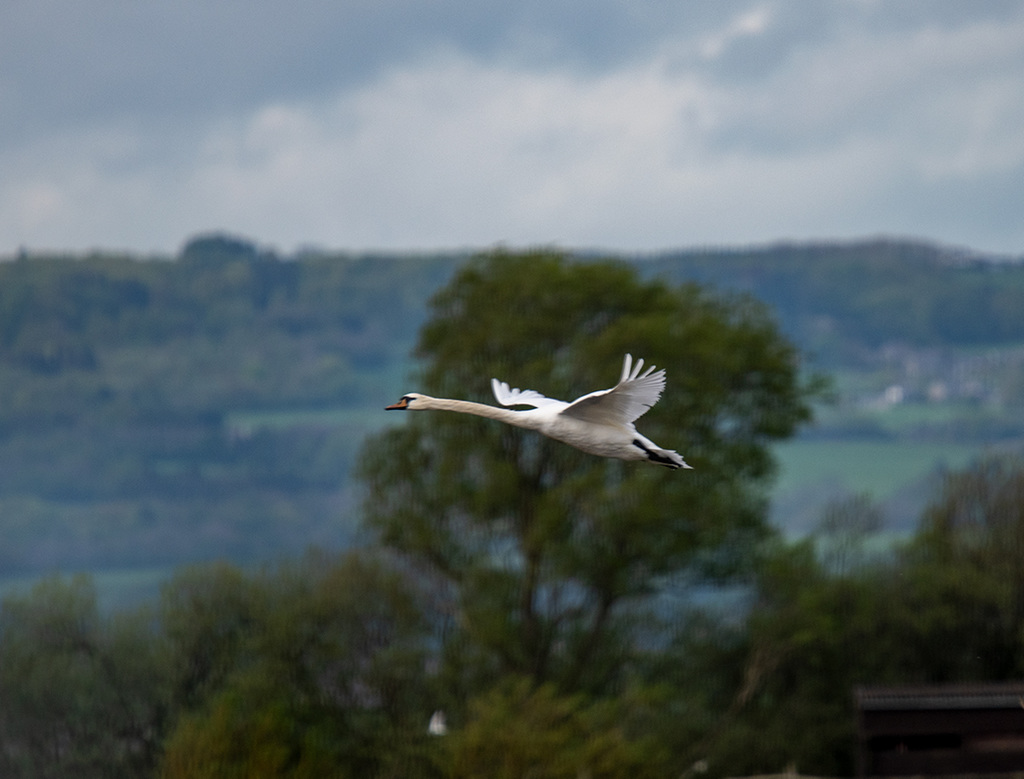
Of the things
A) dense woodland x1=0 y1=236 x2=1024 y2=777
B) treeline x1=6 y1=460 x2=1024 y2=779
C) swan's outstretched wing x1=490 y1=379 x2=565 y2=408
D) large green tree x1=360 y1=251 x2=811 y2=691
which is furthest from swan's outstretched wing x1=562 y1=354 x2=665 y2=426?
large green tree x1=360 y1=251 x2=811 y2=691

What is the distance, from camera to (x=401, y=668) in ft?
152

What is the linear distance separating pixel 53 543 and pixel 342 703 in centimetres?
16137

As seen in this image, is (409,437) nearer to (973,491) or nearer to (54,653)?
(54,653)

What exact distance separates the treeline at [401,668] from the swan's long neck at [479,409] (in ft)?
90.9

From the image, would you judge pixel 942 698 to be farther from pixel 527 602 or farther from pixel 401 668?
pixel 401 668

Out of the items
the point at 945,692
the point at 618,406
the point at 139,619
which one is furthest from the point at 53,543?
the point at 618,406

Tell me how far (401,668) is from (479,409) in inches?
1335

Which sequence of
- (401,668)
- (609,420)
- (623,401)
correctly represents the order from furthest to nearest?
(401,668), (609,420), (623,401)

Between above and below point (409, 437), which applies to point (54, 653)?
below

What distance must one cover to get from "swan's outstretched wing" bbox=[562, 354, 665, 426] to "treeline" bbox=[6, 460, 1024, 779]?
28.8 meters

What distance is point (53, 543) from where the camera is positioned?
199 metres

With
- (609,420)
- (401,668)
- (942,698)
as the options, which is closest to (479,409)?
(609,420)

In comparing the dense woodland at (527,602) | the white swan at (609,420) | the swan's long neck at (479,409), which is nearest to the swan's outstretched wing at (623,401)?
the white swan at (609,420)

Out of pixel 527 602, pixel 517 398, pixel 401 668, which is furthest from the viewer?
pixel 527 602
